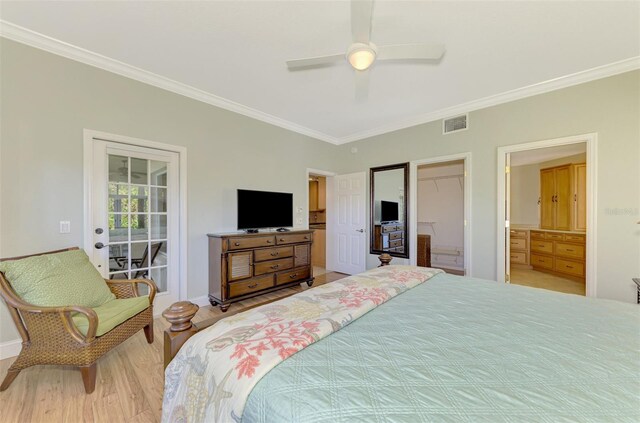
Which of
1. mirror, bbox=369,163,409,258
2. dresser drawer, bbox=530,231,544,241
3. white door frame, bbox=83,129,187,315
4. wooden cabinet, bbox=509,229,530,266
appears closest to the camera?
white door frame, bbox=83,129,187,315

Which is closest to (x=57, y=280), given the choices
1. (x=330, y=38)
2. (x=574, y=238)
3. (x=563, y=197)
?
(x=330, y=38)

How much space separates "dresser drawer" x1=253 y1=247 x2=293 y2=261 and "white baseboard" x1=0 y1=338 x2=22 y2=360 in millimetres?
2148

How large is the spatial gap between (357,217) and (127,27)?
A: 3.90 meters

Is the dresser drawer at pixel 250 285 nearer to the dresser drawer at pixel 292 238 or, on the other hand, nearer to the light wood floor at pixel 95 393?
the dresser drawer at pixel 292 238

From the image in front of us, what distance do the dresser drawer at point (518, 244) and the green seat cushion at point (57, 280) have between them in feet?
22.6

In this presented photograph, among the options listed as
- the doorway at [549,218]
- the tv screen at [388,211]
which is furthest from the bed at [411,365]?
the doorway at [549,218]

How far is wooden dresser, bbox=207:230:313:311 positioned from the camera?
3.09 m

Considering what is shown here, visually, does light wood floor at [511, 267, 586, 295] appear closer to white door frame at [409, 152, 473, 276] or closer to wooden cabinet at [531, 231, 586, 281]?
wooden cabinet at [531, 231, 586, 281]

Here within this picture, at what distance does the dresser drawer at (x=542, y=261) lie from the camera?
489 centimetres

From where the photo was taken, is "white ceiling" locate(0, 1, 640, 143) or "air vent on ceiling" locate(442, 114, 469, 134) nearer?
"white ceiling" locate(0, 1, 640, 143)

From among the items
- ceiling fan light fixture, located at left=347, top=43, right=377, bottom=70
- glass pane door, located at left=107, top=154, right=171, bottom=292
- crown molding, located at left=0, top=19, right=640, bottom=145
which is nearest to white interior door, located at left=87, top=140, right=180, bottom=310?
glass pane door, located at left=107, top=154, right=171, bottom=292

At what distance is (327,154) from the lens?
5047 mm

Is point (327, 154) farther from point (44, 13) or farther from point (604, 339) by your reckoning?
point (604, 339)

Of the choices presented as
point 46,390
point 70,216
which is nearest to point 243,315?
point 46,390
